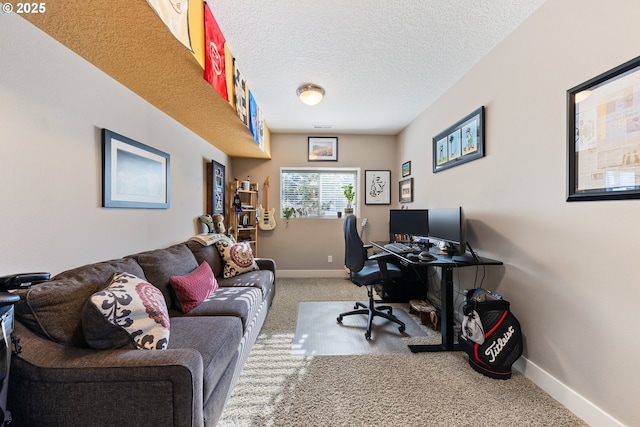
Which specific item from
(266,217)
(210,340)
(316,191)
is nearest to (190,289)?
(210,340)

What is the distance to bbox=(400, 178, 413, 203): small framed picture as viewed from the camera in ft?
12.0

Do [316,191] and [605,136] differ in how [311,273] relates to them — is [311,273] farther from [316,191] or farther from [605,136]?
[605,136]

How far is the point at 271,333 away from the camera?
227 centimetres

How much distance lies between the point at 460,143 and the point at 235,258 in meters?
2.63

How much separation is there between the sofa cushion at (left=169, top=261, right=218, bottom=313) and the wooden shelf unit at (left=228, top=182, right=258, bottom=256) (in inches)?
70.0

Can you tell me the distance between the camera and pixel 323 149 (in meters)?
4.23

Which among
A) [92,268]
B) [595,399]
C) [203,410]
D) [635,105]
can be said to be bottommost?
[595,399]

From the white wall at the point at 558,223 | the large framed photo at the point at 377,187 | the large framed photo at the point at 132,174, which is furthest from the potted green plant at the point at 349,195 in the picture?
the large framed photo at the point at 132,174

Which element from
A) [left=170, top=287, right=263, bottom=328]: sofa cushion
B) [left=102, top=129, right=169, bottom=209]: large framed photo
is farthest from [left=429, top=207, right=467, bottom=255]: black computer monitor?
[left=102, top=129, right=169, bottom=209]: large framed photo

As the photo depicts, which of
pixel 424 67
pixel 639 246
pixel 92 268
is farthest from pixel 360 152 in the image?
pixel 92 268

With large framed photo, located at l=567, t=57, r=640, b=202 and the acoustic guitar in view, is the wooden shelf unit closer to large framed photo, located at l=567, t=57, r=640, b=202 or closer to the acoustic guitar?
the acoustic guitar

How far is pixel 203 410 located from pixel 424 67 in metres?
2.94

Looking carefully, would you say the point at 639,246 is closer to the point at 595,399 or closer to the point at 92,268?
the point at 595,399

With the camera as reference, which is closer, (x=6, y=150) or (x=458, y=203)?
(x=6, y=150)
